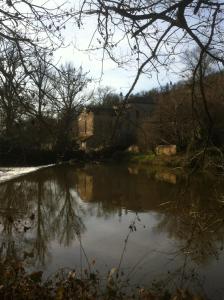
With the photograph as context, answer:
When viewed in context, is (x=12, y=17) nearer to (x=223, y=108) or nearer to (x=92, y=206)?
(x=92, y=206)

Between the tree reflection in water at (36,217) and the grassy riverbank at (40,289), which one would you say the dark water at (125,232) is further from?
the grassy riverbank at (40,289)

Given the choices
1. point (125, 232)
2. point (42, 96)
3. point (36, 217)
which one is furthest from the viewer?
point (36, 217)

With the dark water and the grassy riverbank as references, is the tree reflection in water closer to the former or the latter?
the dark water

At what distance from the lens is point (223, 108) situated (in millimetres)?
18047

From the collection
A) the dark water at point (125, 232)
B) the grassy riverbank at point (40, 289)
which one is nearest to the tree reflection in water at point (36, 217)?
the dark water at point (125, 232)

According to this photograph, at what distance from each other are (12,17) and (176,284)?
17.1 ft

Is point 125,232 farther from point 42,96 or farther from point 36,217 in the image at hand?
point 42,96

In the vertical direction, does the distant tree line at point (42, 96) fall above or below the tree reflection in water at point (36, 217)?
above

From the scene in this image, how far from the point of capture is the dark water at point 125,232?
315 inches

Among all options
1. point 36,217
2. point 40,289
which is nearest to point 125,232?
point 36,217

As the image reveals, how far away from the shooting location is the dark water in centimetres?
799

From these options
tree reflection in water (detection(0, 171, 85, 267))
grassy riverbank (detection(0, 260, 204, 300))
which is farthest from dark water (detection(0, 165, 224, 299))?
grassy riverbank (detection(0, 260, 204, 300))

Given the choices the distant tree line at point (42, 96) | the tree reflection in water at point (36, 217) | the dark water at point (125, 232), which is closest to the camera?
the distant tree line at point (42, 96)

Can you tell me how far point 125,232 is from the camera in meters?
11.7
